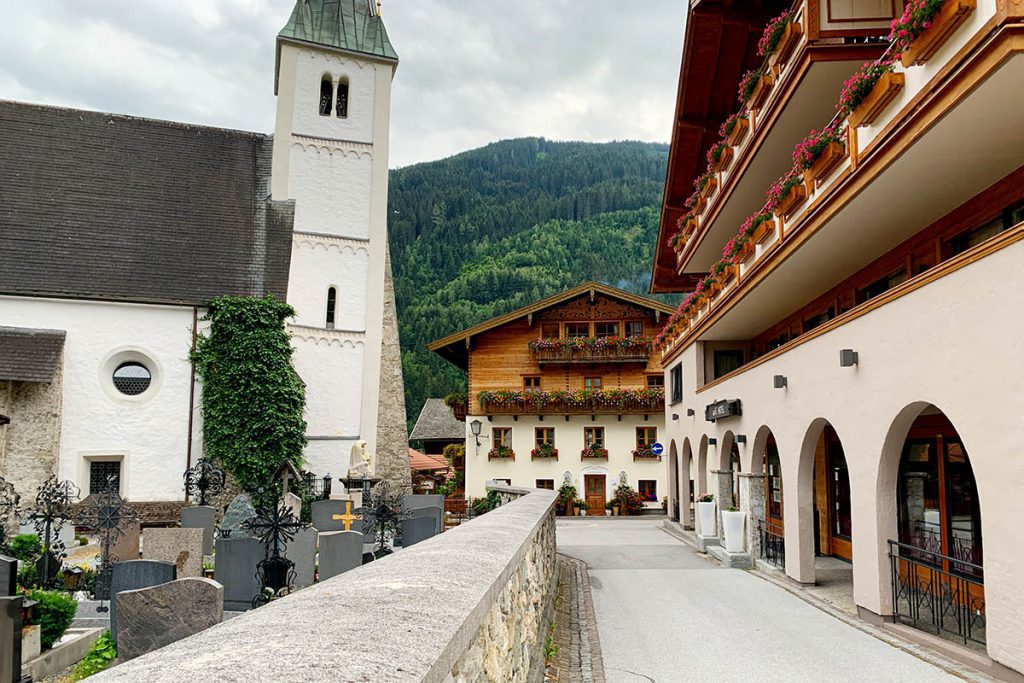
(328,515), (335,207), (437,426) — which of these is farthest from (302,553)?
(437,426)

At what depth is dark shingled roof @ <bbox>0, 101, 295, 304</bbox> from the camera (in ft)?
87.0

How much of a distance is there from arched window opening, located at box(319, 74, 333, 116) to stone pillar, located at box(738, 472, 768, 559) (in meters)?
23.1

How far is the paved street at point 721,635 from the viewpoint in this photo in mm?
7465

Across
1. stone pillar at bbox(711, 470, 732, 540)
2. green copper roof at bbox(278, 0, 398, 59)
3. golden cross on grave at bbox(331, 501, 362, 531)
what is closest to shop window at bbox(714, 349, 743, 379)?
stone pillar at bbox(711, 470, 732, 540)

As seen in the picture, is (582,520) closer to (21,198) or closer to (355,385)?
(355,385)

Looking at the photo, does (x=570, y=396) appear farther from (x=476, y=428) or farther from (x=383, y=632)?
(x=383, y=632)

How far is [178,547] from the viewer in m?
13.4

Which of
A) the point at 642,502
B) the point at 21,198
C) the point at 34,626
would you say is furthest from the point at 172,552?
the point at 642,502

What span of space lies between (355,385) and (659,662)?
23733 millimetres

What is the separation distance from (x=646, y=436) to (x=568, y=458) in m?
3.57

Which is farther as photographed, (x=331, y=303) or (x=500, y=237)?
(x=500, y=237)

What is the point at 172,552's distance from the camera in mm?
13406

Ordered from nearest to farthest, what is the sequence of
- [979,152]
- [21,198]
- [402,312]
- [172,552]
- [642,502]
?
1. [979,152]
2. [172,552]
3. [21,198]
4. [642,502]
5. [402,312]

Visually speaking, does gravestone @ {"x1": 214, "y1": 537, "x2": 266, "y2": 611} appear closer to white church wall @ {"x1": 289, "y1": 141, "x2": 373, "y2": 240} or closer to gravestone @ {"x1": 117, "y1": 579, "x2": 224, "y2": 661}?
gravestone @ {"x1": 117, "y1": 579, "x2": 224, "y2": 661}
